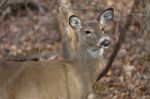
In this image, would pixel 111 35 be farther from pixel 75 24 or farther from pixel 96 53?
pixel 96 53

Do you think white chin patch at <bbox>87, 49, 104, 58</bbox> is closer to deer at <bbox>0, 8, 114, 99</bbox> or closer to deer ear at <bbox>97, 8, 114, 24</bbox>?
deer at <bbox>0, 8, 114, 99</bbox>

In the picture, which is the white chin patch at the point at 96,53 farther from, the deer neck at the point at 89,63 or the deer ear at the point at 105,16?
the deer ear at the point at 105,16

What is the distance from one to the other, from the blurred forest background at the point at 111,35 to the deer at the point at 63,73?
0.61 metres

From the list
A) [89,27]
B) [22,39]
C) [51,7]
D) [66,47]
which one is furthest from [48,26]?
[89,27]

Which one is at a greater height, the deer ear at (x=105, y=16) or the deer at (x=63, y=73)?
the deer ear at (x=105, y=16)

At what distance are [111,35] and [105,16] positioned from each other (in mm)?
4638

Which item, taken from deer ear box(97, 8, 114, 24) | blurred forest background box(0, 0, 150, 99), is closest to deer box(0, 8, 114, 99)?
deer ear box(97, 8, 114, 24)

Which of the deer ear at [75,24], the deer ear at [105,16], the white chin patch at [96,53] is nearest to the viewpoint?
the white chin patch at [96,53]

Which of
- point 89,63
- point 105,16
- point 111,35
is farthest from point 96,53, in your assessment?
point 111,35

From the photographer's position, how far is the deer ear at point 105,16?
381 inches

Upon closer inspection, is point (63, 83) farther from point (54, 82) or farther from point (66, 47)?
point (66, 47)

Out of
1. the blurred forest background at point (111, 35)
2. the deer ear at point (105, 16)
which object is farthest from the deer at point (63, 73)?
the blurred forest background at point (111, 35)

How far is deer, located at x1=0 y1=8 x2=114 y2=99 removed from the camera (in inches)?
331

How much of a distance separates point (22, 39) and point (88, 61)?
22.4 ft
